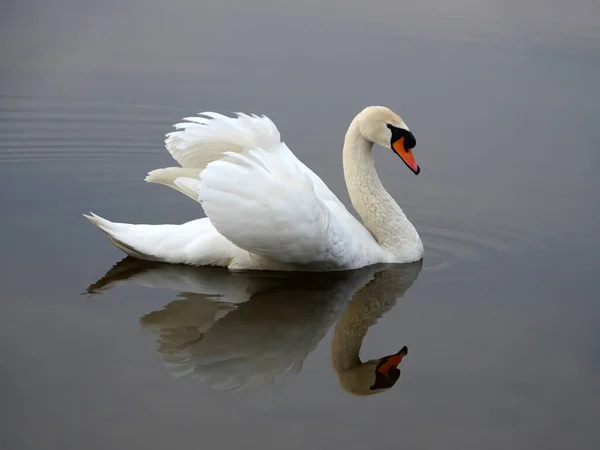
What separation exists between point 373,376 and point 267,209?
134 cm

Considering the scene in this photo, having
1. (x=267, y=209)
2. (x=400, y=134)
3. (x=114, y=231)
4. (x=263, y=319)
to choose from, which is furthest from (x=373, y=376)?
(x=400, y=134)

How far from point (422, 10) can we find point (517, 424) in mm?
10842

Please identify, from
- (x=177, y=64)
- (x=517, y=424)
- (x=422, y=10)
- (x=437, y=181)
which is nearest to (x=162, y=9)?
(x=177, y=64)

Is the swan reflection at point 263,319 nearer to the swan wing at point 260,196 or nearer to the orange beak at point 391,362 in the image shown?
the orange beak at point 391,362

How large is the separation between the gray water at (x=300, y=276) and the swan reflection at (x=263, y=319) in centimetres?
2

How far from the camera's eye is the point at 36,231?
23.5 ft

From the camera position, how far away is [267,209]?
20.6 ft

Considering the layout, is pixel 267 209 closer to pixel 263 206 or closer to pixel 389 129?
pixel 263 206

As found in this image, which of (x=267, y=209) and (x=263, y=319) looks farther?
(x=267, y=209)

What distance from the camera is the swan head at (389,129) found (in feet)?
23.7

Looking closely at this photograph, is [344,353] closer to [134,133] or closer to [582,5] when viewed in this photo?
[134,133]

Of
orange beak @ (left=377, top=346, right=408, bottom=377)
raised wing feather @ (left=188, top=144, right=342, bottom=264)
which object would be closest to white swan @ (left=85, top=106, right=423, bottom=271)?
raised wing feather @ (left=188, top=144, right=342, bottom=264)

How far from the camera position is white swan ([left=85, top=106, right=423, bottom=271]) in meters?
6.28

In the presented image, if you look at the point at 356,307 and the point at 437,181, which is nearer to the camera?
the point at 356,307
